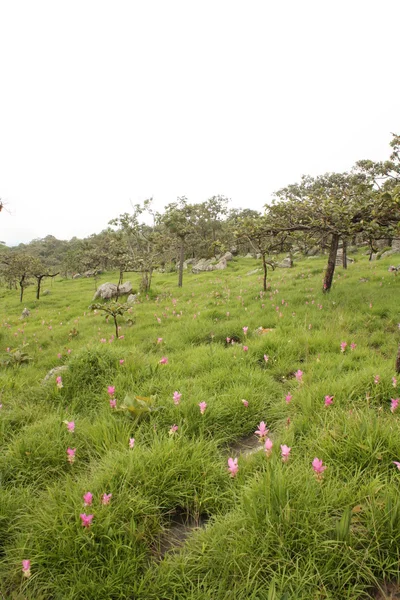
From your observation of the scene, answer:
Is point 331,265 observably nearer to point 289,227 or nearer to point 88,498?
point 289,227

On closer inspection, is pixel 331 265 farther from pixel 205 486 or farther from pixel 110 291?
pixel 110 291

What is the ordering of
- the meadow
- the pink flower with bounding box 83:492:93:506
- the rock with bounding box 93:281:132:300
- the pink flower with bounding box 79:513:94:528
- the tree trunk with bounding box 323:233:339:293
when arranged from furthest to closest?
the rock with bounding box 93:281:132:300 < the tree trunk with bounding box 323:233:339:293 < the pink flower with bounding box 83:492:93:506 < the pink flower with bounding box 79:513:94:528 < the meadow

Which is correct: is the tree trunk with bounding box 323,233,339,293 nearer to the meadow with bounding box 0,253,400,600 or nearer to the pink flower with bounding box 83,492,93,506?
the meadow with bounding box 0,253,400,600

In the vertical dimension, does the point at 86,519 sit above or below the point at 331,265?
below

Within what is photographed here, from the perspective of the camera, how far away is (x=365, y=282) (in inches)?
506

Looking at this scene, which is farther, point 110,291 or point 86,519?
point 110,291

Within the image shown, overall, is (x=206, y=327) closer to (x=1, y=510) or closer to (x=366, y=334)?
(x=366, y=334)

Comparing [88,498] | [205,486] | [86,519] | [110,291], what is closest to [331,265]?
[205,486]

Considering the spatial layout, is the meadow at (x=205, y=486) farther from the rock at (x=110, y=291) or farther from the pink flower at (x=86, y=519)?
the rock at (x=110, y=291)

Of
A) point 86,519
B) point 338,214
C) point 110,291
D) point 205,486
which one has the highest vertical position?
point 338,214

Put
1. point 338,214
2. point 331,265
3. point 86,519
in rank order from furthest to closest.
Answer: point 331,265, point 338,214, point 86,519

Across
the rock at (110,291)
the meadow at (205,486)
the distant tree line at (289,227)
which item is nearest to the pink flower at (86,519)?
the meadow at (205,486)

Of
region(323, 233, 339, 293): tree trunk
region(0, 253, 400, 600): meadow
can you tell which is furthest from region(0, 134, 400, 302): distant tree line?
region(0, 253, 400, 600): meadow

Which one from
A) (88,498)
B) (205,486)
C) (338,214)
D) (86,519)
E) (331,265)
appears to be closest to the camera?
(86,519)
